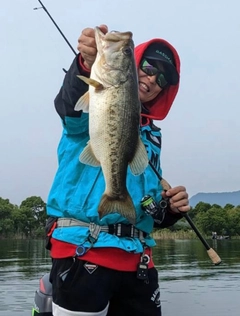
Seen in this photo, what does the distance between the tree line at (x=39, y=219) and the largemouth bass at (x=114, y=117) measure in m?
73.8

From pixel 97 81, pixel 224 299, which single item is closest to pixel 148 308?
pixel 97 81

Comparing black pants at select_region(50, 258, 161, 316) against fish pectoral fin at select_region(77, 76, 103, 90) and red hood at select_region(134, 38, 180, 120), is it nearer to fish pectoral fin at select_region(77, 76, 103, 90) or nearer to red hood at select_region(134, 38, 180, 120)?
fish pectoral fin at select_region(77, 76, 103, 90)

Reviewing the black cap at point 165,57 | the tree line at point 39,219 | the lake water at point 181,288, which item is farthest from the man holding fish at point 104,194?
the tree line at point 39,219

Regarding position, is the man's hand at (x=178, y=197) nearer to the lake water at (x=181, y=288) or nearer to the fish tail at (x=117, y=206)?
the fish tail at (x=117, y=206)

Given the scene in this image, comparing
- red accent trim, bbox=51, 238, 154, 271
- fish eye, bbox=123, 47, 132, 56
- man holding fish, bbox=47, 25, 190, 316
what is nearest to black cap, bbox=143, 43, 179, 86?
man holding fish, bbox=47, 25, 190, 316

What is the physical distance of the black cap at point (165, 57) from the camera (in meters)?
4.67

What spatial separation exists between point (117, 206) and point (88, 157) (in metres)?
0.40

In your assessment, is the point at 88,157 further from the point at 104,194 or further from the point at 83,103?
the point at 83,103

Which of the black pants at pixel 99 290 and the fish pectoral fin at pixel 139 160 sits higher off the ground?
the fish pectoral fin at pixel 139 160

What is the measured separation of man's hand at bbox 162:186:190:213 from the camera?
4023mm

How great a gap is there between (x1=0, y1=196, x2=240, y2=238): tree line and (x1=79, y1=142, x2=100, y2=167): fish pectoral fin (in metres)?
73.8

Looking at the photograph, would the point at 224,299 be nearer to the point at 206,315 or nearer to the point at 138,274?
the point at 206,315

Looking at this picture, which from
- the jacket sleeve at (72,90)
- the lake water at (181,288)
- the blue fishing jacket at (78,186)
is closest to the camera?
the jacket sleeve at (72,90)

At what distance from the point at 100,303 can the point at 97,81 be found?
5.39ft
